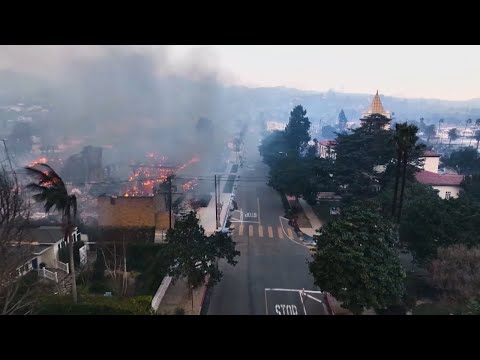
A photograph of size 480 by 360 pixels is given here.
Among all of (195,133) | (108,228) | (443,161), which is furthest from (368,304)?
(195,133)

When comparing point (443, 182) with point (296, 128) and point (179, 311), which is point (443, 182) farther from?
point (179, 311)

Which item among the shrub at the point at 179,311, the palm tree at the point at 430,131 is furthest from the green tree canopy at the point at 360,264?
the palm tree at the point at 430,131

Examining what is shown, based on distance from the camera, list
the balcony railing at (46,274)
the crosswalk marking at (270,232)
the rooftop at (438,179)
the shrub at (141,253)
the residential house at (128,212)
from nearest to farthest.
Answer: the balcony railing at (46,274)
the shrub at (141,253)
the residential house at (128,212)
the crosswalk marking at (270,232)
the rooftop at (438,179)

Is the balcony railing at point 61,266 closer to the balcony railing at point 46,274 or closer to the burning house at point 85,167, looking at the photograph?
the balcony railing at point 46,274

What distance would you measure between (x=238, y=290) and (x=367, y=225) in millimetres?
4018

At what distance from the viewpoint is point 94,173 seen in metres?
24.3

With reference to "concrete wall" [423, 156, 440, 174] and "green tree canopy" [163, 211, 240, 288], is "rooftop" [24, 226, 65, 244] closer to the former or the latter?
"green tree canopy" [163, 211, 240, 288]

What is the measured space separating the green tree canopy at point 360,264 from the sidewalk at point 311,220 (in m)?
6.59

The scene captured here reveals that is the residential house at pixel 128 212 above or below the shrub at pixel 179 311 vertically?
above

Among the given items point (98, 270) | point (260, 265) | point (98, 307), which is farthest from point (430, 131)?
point (98, 307)

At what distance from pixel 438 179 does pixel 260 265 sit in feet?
41.7

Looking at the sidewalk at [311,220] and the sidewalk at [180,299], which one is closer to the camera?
the sidewalk at [180,299]

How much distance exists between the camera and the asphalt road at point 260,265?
1036 centimetres

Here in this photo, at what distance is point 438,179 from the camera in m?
20.6
